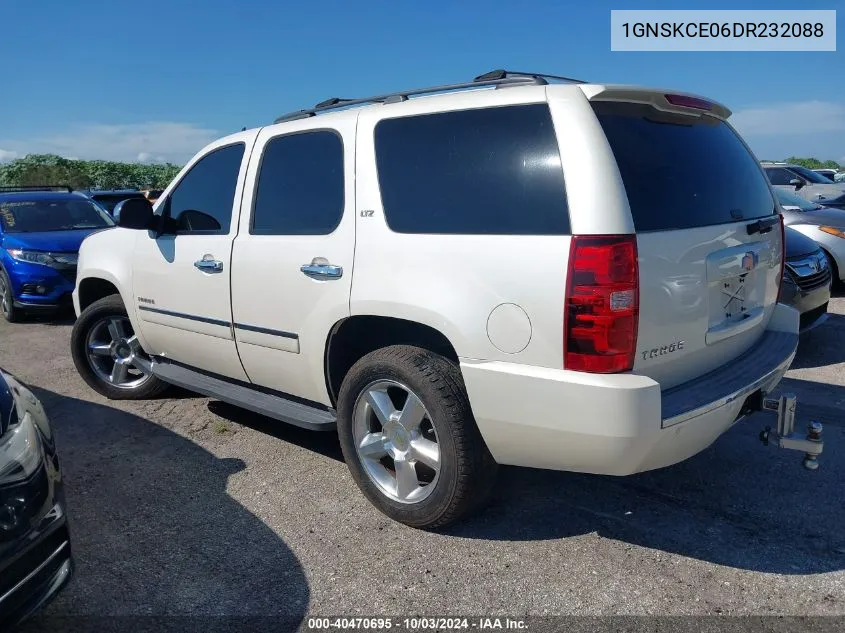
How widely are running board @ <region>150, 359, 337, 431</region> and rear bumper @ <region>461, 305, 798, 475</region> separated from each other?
106cm

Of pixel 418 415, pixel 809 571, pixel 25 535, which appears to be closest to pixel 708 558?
pixel 809 571

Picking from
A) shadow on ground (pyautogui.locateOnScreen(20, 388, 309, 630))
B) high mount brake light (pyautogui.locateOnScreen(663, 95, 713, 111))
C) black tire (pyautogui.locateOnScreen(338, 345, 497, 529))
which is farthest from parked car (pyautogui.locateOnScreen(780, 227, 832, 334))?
shadow on ground (pyautogui.locateOnScreen(20, 388, 309, 630))

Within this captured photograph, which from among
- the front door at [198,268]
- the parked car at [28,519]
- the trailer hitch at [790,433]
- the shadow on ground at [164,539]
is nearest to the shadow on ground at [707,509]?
the trailer hitch at [790,433]

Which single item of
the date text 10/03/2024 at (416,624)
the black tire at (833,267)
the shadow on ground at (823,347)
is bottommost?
the shadow on ground at (823,347)

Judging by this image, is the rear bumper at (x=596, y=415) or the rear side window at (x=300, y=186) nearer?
the rear bumper at (x=596, y=415)

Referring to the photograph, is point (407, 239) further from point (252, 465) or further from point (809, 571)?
point (809, 571)

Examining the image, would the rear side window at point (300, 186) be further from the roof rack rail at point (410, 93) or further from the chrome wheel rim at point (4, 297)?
the chrome wheel rim at point (4, 297)

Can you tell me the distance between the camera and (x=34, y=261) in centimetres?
836

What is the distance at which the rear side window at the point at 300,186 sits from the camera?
3.49 m

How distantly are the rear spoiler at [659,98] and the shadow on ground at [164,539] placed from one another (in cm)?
233

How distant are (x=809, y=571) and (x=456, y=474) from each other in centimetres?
151

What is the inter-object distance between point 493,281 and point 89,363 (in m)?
3.82

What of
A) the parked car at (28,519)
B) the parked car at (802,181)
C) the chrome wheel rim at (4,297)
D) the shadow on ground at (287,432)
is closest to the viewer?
the parked car at (28,519)

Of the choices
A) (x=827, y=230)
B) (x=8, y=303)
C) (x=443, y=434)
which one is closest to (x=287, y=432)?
(x=443, y=434)
